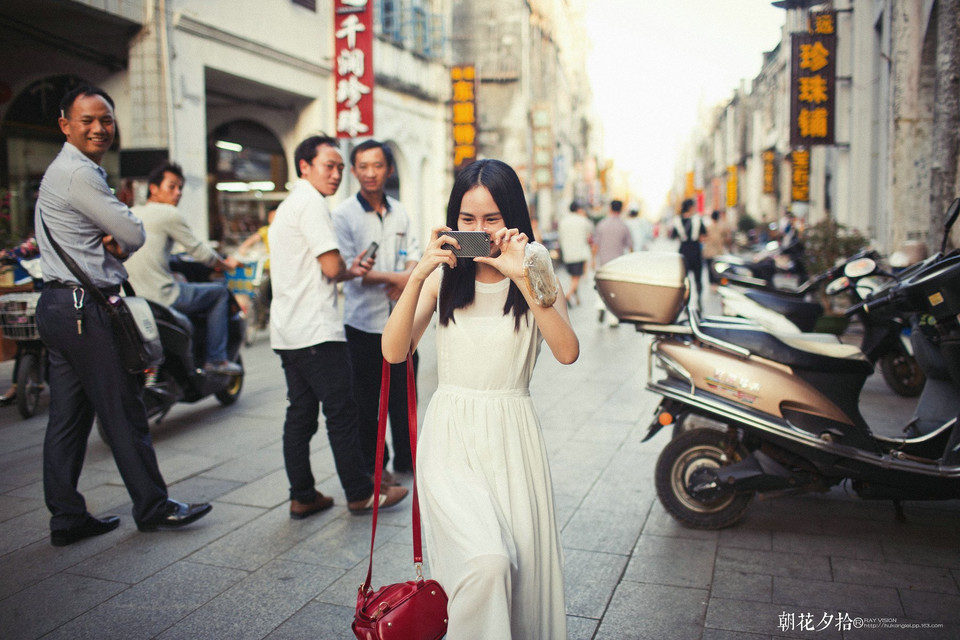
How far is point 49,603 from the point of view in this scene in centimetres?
312

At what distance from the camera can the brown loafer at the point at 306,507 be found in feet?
13.3

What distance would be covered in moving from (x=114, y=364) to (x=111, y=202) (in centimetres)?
75

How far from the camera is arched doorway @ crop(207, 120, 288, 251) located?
14.3m

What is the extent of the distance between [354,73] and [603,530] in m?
12.0

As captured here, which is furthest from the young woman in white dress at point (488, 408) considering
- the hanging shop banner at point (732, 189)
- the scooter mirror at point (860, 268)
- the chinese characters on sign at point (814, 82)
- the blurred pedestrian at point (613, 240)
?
the hanging shop banner at point (732, 189)

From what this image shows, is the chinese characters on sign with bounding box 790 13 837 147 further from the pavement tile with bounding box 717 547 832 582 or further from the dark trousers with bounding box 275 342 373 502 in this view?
the dark trousers with bounding box 275 342 373 502

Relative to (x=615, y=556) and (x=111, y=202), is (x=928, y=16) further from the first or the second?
(x=111, y=202)

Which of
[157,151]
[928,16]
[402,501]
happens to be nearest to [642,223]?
[928,16]

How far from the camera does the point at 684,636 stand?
2842 millimetres

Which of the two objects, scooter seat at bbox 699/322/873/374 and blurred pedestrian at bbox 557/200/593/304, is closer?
scooter seat at bbox 699/322/873/374

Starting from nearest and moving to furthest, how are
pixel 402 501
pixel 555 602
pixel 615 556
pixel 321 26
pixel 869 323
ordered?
pixel 555 602 < pixel 615 556 < pixel 402 501 < pixel 869 323 < pixel 321 26

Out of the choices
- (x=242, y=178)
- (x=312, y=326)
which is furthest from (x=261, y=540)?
(x=242, y=178)

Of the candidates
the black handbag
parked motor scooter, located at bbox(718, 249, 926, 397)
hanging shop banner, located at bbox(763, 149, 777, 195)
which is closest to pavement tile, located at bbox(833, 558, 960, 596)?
parked motor scooter, located at bbox(718, 249, 926, 397)

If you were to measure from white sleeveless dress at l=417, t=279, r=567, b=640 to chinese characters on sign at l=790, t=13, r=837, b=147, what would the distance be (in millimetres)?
12973
